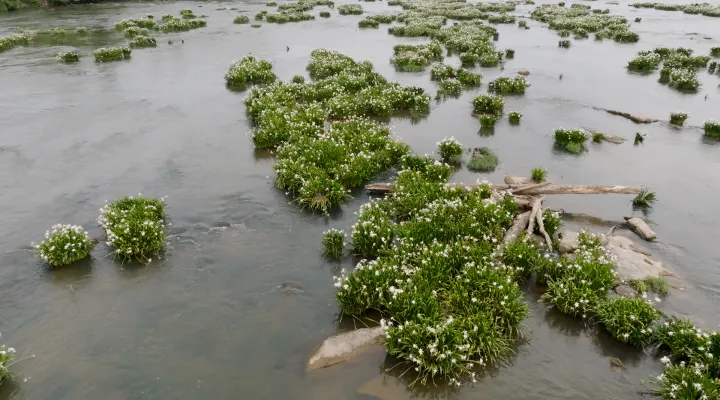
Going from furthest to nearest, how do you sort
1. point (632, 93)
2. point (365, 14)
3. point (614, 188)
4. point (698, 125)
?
point (365, 14), point (632, 93), point (698, 125), point (614, 188)

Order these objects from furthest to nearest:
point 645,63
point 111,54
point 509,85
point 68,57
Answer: point 111,54 < point 68,57 < point 645,63 < point 509,85

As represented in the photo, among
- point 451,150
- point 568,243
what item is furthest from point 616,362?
point 451,150

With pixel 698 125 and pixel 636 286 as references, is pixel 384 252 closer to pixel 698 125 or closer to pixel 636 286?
pixel 636 286

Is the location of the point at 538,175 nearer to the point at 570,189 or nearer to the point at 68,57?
the point at 570,189

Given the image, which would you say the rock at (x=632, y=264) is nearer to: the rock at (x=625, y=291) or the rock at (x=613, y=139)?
the rock at (x=625, y=291)

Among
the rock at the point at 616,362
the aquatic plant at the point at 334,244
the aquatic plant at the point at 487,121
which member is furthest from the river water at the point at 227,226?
the aquatic plant at the point at 487,121

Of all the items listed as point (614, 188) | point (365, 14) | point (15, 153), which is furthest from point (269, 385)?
point (365, 14)

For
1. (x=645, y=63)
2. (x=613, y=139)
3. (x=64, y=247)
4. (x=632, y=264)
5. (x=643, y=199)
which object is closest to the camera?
(x=632, y=264)
